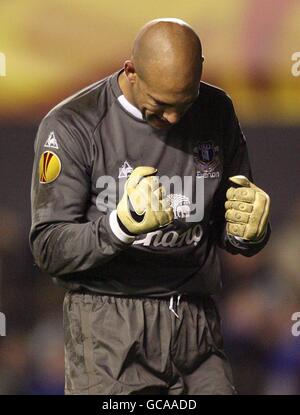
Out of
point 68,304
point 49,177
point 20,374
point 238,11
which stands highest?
point 238,11

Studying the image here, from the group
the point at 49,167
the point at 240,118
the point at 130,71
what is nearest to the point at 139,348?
the point at 49,167

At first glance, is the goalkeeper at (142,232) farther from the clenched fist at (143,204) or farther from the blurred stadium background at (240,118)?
the blurred stadium background at (240,118)

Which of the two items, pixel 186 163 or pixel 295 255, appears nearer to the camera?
pixel 186 163

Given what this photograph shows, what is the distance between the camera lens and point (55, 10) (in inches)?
91.3

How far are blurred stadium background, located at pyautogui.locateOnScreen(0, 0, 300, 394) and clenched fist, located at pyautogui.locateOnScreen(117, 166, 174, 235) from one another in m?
0.63

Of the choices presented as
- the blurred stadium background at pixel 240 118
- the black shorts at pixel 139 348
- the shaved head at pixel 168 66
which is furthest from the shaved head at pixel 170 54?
the blurred stadium background at pixel 240 118

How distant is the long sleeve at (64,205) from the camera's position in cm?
182

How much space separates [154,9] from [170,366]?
85 cm

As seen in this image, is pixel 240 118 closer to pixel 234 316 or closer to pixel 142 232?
pixel 234 316

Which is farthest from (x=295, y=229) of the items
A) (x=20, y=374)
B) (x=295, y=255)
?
(x=20, y=374)

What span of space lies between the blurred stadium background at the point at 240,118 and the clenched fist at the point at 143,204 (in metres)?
0.63

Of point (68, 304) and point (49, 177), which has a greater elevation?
point (49, 177)

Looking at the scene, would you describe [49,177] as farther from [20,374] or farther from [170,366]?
[20,374]

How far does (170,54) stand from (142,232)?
0.31m
